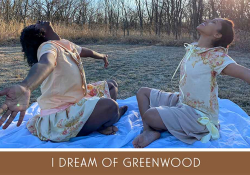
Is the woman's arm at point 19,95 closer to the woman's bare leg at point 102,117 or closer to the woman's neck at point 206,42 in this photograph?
the woman's bare leg at point 102,117

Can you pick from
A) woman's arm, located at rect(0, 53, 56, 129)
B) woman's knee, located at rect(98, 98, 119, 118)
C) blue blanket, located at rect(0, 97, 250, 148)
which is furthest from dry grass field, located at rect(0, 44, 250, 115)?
woman's arm, located at rect(0, 53, 56, 129)

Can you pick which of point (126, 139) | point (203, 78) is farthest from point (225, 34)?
point (126, 139)

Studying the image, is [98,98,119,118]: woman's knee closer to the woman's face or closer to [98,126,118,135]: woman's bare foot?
[98,126,118,135]: woman's bare foot

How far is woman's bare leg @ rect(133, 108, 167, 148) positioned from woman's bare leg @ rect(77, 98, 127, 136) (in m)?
0.30

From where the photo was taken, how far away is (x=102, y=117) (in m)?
2.09

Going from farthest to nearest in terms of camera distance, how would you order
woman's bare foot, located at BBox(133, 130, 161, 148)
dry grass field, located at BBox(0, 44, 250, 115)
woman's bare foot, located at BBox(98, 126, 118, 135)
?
dry grass field, located at BBox(0, 44, 250, 115), woman's bare foot, located at BBox(98, 126, 118, 135), woman's bare foot, located at BBox(133, 130, 161, 148)

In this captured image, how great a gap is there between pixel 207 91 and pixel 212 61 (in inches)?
9.8

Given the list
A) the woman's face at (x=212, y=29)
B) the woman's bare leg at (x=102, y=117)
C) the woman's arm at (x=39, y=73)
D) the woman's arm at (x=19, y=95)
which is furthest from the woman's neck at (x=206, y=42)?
the woman's arm at (x=19, y=95)

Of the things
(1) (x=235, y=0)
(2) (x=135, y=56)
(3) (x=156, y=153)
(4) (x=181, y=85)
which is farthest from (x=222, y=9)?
(3) (x=156, y=153)

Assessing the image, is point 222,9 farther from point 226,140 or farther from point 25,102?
point 25,102

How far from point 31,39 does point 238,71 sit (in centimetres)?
168

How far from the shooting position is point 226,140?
209 centimetres

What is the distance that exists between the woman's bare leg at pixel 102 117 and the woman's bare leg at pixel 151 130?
0.30m

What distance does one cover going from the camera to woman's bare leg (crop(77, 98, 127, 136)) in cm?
205
